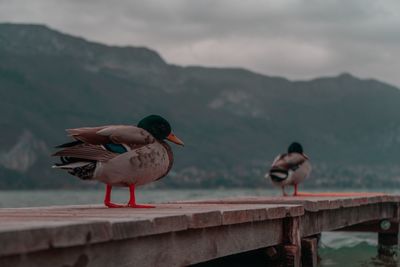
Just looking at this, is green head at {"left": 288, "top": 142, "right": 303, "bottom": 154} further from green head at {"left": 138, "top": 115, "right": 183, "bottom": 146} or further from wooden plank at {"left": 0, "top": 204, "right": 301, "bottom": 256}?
wooden plank at {"left": 0, "top": 204, "right": 301, "bottom": 256}

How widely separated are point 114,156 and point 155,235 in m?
2.59

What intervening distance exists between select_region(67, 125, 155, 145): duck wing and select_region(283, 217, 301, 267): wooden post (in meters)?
2.77

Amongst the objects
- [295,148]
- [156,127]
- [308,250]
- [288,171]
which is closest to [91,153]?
[156,127]

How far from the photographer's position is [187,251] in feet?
28.4

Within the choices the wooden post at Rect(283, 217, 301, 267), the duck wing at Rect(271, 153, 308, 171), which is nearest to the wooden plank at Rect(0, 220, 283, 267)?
the wooden post at Rect(283, 217, 301, 267)

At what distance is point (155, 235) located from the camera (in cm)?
788

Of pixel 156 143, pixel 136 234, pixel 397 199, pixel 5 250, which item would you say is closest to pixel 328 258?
pixel 397 199

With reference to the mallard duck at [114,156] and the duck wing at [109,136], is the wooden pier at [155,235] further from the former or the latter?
the duck wing at [109,136]

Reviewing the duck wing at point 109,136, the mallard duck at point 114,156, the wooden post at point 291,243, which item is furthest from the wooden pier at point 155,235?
the duck wing at point 109,136

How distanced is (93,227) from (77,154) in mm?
3680

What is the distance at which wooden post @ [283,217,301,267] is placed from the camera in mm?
11828

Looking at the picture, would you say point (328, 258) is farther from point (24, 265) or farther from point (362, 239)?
point (24, 265)

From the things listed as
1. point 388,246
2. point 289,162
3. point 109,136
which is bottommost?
point 388,246

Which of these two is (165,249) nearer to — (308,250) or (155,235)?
(155,235)
